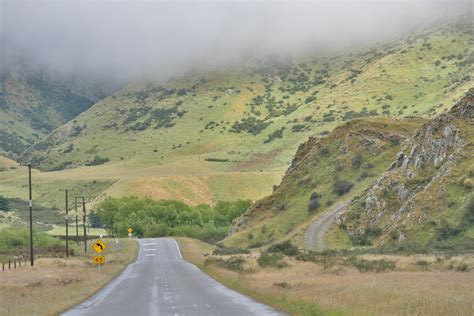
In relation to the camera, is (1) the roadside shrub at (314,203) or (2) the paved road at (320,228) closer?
(2) the paved road at (320,228)

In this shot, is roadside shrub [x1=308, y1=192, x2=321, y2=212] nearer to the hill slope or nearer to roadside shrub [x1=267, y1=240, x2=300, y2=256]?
the hill slope

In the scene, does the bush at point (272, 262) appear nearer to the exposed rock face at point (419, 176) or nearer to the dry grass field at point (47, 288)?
the dry grass field at point (47, 288)

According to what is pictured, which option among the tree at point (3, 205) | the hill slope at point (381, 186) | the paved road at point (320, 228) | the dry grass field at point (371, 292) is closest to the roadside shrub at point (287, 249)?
the paved road at point (320, 228)

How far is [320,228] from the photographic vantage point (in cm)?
8019

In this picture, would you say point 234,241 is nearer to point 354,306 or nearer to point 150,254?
point 150,254

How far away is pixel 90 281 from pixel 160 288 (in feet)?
29.5

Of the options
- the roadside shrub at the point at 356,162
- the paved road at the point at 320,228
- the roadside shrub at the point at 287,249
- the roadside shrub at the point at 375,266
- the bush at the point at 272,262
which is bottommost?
the roadside shrub at the point at 375,266

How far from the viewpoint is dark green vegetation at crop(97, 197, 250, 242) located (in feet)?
A: 471

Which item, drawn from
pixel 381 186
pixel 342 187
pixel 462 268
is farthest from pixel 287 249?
pixel 462 268

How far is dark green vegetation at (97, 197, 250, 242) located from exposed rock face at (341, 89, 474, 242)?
62837 mm

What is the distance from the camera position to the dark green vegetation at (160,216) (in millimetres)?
143500

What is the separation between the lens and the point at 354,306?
73.8 ft

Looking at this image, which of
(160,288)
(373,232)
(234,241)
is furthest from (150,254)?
(160,288)

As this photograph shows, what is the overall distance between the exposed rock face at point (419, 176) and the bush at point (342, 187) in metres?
9.02
